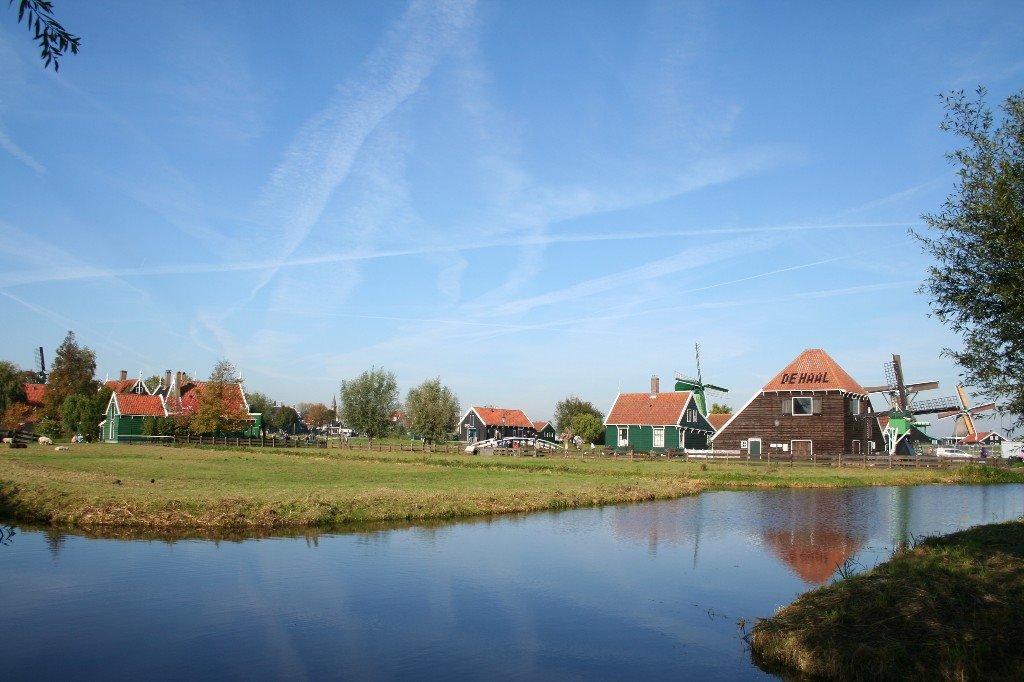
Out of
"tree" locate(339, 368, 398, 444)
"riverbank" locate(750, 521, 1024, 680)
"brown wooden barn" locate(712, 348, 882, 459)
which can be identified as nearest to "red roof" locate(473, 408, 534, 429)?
"tree" locate(339, 368, 398, 444)

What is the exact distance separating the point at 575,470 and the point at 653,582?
33247 mm

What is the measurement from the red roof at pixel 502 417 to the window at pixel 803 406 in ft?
184

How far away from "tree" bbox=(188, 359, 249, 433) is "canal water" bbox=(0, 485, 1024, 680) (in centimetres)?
5811

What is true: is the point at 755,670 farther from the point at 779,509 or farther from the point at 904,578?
the point at 779,509

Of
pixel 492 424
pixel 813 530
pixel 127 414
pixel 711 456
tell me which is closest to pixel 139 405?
pixel 127 414

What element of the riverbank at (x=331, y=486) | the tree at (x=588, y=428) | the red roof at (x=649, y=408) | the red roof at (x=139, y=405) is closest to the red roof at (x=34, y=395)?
the red roof at (x=139, y=405)

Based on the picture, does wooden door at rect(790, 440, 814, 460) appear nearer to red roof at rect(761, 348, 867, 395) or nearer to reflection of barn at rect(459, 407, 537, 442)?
red roof at rect(761, 348, 867, 395)

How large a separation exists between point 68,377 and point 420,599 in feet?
324

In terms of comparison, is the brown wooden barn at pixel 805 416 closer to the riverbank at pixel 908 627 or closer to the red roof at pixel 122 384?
the riverbank at pixel 908 627

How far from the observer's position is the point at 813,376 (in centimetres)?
6612

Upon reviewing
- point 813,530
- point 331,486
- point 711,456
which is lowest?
point 813,530

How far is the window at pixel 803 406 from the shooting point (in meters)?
65.9

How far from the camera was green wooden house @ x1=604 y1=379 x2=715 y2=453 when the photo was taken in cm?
7944

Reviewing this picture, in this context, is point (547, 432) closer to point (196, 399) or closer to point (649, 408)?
point (649, 408)
